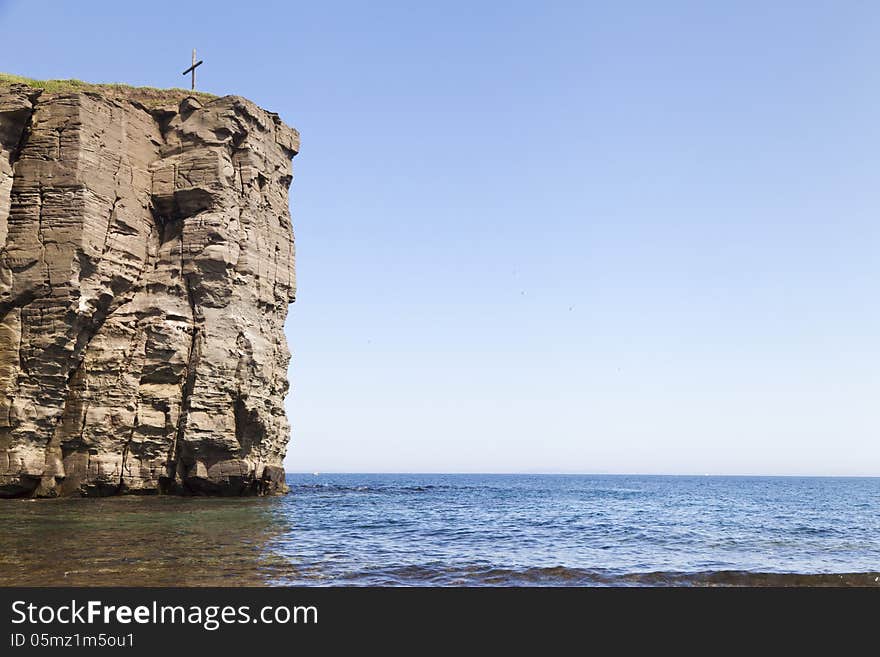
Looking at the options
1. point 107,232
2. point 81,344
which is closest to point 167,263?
point 107,232

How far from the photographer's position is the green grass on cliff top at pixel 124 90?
3981 centimetres

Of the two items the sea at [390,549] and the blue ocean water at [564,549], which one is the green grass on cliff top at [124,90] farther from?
the blue ocean water at [564,549]

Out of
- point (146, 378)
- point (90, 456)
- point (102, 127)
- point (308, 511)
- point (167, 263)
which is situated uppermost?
point (102, 127)

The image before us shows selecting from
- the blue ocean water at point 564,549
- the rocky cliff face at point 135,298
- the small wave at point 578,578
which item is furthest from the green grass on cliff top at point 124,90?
the small wave at point 578,578

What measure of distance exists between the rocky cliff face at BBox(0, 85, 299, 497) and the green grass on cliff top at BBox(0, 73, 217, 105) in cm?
33

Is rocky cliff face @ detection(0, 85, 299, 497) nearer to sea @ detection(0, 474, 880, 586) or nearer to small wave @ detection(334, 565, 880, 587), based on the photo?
sea @ detection(0, 474, 880, 586)

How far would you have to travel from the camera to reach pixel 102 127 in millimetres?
36406

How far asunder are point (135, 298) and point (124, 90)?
44.2 feet

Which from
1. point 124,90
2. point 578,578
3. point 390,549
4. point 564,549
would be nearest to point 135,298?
point 124,90

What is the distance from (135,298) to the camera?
37344mm

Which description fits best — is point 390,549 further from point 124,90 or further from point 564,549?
point 124,90

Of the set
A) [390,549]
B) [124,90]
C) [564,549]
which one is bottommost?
[564,549]
